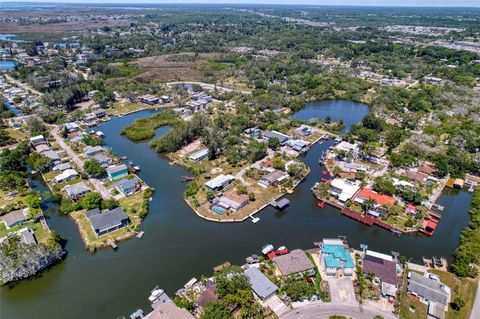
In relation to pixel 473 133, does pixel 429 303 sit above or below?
→ below

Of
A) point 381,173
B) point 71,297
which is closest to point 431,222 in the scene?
point 381,173

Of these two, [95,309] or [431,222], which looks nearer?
[95,309]

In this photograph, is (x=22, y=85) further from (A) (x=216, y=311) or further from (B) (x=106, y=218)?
(A) (x=216, y=311)

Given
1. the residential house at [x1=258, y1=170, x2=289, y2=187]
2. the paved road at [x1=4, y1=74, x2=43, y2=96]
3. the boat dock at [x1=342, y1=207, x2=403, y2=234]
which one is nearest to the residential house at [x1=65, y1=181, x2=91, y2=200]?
the residential house at [x1=258, y1=170, x2=289, y2=187]

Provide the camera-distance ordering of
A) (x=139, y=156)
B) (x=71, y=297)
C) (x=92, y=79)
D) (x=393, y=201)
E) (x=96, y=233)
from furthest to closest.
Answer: (x=92, y=79) → (x=139, y=156) → (x=393, y=201) → (x=96, y=233) → (x=71, y=297)

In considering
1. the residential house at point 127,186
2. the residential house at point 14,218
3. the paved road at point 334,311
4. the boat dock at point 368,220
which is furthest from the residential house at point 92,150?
the paved road at point 334,311

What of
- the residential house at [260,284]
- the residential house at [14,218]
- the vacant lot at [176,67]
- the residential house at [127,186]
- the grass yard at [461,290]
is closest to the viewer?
the grass yard at [461,290]

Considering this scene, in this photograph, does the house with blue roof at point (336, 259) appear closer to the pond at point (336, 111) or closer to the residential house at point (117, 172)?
the residential house at point (117, 172)

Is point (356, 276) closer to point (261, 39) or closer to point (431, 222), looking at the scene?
point (431, 222)
